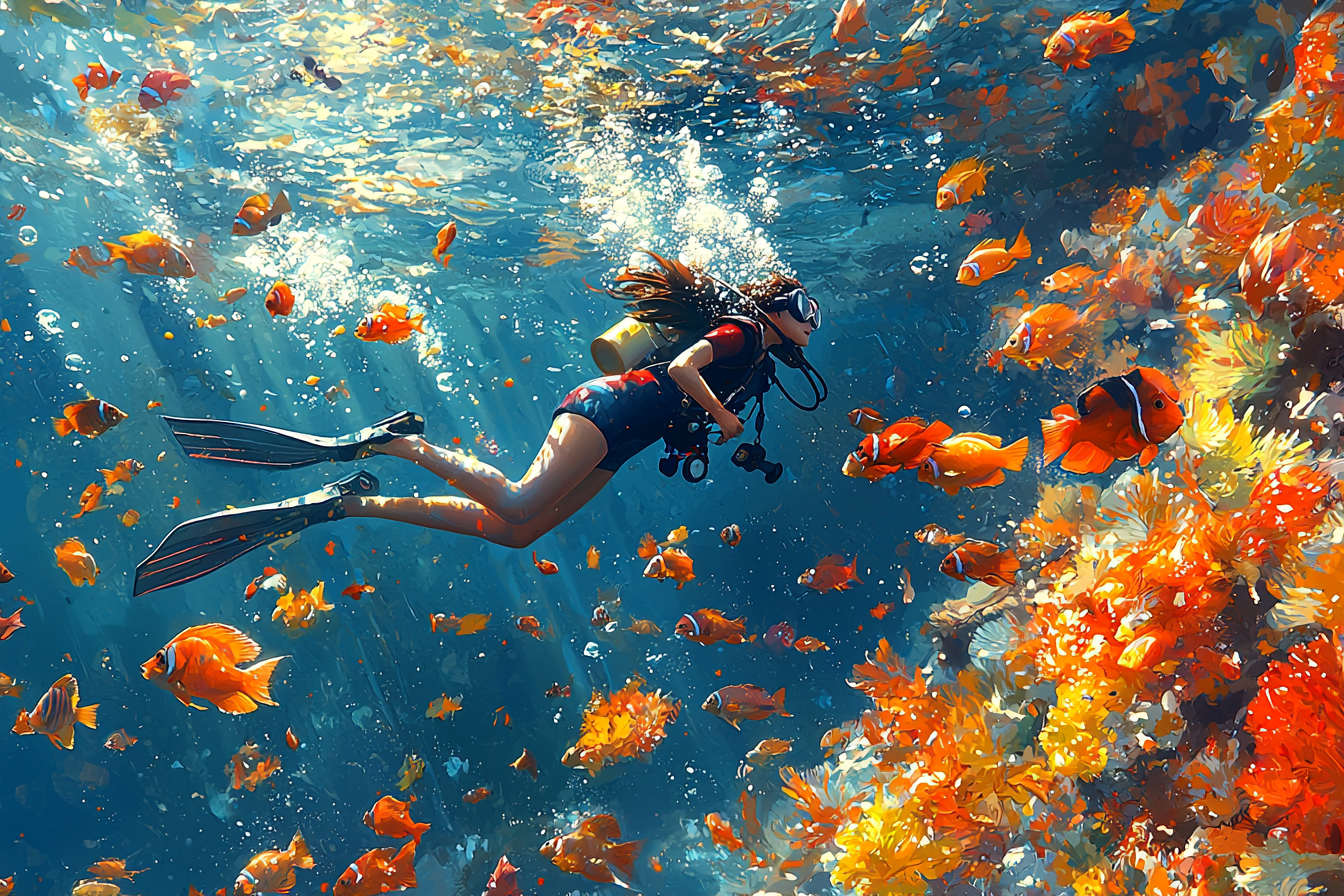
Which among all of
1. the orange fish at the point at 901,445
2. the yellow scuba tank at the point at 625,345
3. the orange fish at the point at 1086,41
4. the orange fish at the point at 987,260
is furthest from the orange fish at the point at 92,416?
the orange fish at the point at 1086,41

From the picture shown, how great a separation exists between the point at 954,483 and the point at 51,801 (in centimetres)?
1875

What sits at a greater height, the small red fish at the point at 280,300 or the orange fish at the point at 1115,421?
the small red fish at the point at 280,300

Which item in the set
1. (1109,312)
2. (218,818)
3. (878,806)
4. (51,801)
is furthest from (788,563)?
(51,801)

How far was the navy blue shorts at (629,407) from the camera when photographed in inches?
169

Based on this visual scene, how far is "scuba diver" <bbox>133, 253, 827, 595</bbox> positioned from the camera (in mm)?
4055

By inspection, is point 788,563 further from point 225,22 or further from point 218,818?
point 225,22

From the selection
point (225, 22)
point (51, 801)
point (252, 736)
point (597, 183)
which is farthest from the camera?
point (252, 736)

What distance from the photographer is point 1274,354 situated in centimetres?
414

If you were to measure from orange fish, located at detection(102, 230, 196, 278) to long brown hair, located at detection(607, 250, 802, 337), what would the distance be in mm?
3819

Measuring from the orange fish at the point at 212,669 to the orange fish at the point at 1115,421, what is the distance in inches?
200

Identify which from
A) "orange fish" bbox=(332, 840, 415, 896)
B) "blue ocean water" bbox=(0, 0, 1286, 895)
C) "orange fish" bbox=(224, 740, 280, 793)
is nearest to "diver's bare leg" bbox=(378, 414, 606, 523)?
"orange fish" bbox=(332, 840, 415, 896)

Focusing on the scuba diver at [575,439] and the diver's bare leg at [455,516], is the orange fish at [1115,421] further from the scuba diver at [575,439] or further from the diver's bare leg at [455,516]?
the diver's bare leg at [455,516]

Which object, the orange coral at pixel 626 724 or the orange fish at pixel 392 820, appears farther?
the orange coral at pixel 626 724

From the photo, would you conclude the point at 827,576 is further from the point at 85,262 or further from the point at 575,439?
the point at 85,262
